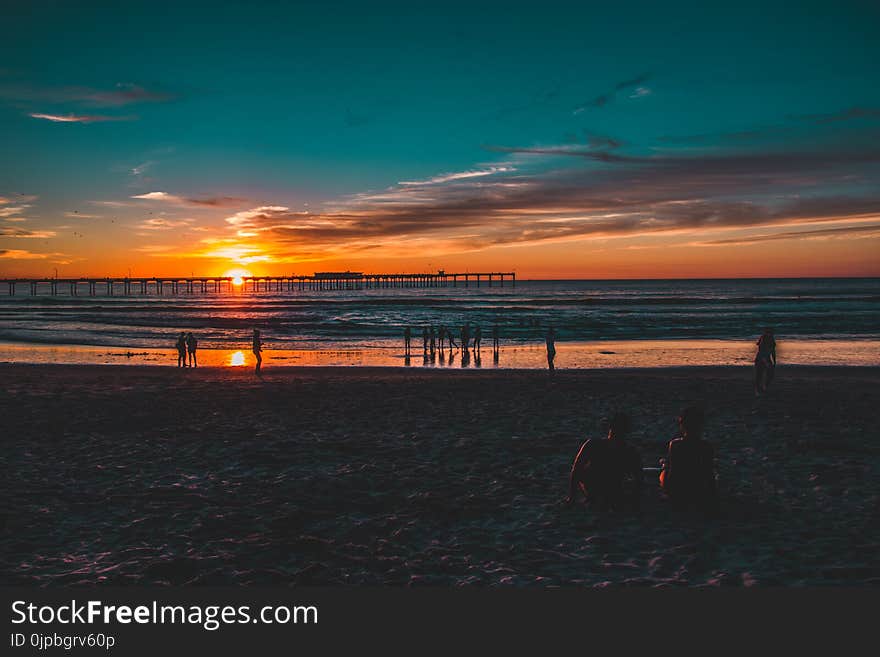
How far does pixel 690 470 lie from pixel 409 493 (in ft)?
11.2

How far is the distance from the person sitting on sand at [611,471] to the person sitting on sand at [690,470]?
0.40 meters

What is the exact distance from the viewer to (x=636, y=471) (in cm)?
702

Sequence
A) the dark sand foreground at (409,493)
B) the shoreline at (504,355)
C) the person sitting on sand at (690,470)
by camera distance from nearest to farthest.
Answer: the dark sand foreground at (409,493), the person sitting on sand at (690,470), the shoreline at (504,355)

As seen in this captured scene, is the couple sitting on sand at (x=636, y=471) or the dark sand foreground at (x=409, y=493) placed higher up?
the couple sitting on sand at (x=636, y=471)

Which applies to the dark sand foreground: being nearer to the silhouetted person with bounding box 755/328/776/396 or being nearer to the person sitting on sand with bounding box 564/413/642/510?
the person sitting on sand with bounding box 564/413/642/510

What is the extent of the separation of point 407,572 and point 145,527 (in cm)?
319

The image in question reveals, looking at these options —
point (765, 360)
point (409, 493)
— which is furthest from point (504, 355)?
point (409, 493)

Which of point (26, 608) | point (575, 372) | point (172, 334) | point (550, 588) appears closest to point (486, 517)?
point (550, 588)

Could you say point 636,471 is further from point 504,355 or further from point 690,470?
point 504,355

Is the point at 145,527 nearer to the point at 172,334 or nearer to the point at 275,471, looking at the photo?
the point at 275,471

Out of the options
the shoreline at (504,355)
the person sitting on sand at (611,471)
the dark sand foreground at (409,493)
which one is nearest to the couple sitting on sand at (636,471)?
the person sitting on sand at (611,471)

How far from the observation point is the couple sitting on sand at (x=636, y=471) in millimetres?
6914

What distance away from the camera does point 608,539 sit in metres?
6.42

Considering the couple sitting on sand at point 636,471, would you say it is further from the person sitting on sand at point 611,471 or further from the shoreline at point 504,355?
the shoreline at point 504,355
